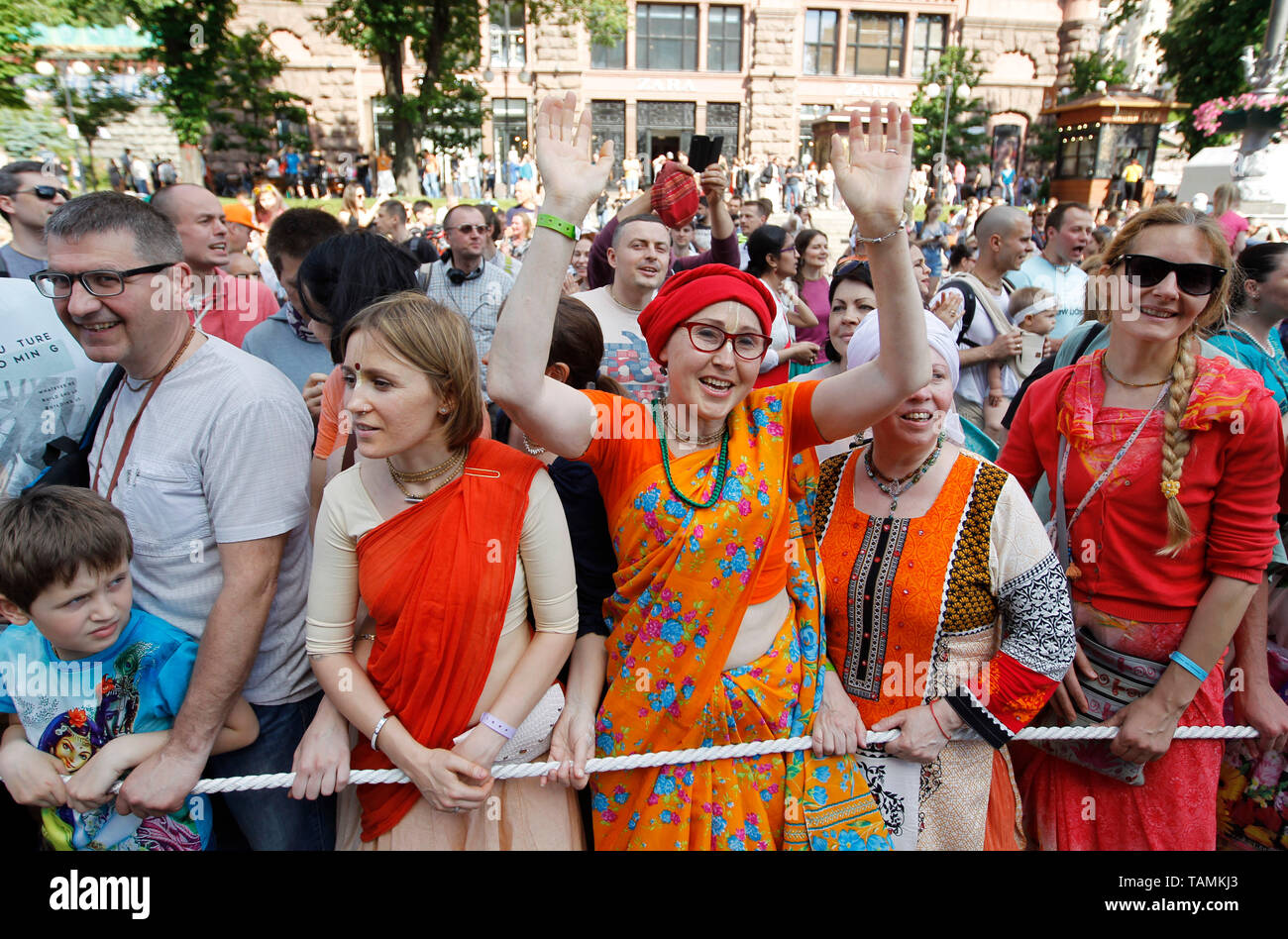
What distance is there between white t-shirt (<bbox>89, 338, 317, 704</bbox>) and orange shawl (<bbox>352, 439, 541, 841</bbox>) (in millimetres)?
352

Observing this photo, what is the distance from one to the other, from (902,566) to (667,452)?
645 mm

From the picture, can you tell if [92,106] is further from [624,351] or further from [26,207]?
[624,351]

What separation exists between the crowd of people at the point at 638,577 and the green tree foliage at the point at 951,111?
2792cm

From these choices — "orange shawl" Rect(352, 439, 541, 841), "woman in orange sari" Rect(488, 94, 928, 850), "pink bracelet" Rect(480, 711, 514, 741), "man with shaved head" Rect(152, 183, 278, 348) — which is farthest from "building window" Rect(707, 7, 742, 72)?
"pink bracelet" Rect(480, 711, 514, 741)

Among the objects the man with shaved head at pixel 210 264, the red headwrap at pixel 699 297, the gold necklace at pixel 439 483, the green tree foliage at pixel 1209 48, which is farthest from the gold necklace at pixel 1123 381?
the green tree foliage at pixel 1209 48

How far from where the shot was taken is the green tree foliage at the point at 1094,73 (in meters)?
28.1

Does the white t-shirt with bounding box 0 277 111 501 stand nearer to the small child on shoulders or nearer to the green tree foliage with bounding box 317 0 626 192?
the small child on shoulders

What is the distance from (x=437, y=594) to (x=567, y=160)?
0.98 m

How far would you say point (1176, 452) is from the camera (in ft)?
6.57

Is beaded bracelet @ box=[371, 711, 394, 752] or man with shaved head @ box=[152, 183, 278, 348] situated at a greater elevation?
man with shaved head @ box=[152, 183, 278, 348]

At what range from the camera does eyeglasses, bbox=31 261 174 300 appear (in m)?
1.84

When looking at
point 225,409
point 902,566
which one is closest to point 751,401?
point 902,566

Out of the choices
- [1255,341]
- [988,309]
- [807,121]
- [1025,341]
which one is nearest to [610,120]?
[807,121]
